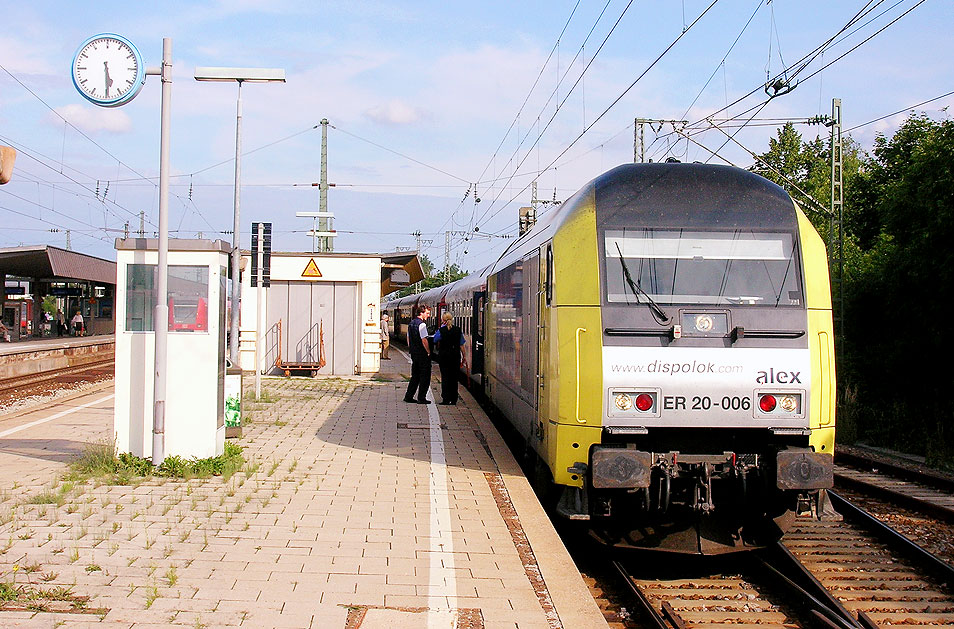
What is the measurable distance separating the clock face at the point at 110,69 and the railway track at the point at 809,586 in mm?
6040

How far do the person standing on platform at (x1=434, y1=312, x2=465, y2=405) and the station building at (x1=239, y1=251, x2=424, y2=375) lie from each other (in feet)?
20.8

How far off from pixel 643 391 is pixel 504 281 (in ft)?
16.8

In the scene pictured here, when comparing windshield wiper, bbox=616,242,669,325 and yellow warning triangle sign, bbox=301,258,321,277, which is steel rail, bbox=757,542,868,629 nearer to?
windshield wiper, bbox=616,242,669,325

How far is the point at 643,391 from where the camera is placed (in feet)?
23.7

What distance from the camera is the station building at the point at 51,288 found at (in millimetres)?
34094

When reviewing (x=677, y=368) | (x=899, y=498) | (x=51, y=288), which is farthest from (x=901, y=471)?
(x=51, y=288)

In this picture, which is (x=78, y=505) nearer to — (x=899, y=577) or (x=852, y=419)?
(x=899, y=577)

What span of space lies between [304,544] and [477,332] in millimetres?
11188

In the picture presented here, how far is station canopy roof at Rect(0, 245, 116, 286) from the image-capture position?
32.1 metres

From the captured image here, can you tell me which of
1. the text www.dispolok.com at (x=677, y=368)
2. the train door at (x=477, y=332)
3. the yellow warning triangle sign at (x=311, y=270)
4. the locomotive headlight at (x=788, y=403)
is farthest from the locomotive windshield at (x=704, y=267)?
the yellow warning triangle sign at (x=311, y=270)

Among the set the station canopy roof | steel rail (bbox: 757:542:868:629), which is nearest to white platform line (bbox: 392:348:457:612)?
steel rail (bbox: 757:542:868:629)

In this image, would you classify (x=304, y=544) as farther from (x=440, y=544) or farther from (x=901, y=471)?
(x=901, y=471)

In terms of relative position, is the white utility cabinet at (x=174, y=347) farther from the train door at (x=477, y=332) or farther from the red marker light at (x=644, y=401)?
the train door at (x=477, y=332)

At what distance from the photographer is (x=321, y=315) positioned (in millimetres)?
23375
